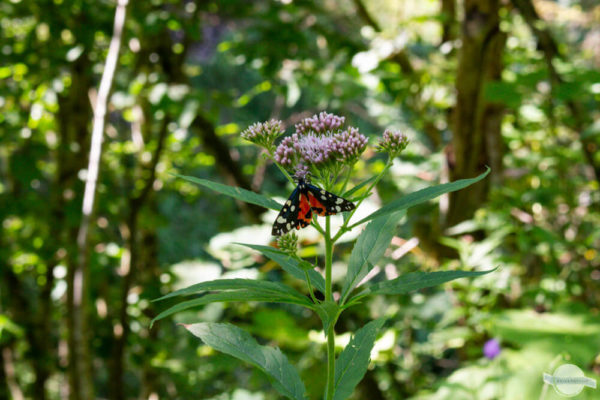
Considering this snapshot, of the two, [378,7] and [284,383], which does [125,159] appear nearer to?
[284,383]

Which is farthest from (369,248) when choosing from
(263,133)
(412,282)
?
(263,133)

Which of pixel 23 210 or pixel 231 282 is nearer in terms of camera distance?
pixel 231 282

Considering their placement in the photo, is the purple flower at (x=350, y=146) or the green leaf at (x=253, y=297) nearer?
the green leaf at (x=253, y=297)

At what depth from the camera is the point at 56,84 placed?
202 centimetres

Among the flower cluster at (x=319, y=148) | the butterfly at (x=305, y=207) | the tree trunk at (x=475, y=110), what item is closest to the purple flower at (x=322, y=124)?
the flower cluster at (x=319, y=148)

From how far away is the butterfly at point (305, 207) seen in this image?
0.53 meters

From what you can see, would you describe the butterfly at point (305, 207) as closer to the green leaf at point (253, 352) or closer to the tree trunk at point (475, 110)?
the green leaf at point (253, 352)

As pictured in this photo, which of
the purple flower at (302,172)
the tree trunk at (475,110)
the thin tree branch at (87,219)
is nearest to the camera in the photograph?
the purple flower at (302,172)

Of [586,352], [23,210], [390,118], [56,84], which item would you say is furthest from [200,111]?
[586,352]

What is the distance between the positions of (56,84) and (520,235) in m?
1.94

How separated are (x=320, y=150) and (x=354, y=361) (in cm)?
26

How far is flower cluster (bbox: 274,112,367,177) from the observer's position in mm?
606

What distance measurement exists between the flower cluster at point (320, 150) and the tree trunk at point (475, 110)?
3.86 ft

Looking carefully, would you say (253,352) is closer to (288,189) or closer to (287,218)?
(287,218)
